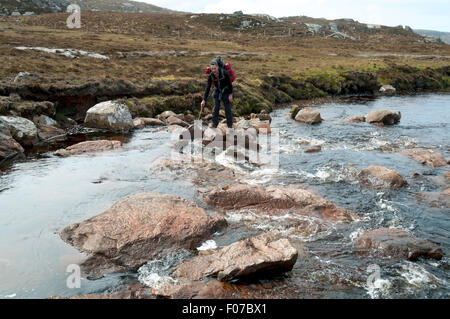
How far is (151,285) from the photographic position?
Result: 303 inches

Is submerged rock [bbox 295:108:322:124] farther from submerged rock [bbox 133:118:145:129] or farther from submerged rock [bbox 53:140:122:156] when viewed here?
submerged rock [bbox 53:140:122:156]

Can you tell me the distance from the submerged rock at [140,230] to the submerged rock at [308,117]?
16.8m

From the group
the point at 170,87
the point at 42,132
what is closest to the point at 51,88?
the point at 42,132

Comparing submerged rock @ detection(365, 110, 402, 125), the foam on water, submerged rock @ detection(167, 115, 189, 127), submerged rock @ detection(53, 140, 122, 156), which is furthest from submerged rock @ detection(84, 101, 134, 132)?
submerged rock @ detection(365, 110, 402, 125)

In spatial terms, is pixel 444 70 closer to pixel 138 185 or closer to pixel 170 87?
pixel 170 87

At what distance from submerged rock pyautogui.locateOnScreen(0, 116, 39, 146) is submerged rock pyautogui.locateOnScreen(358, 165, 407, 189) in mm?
14751

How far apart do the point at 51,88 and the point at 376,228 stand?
792 inches

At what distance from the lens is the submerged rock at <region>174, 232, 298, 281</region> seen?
7.70 meters

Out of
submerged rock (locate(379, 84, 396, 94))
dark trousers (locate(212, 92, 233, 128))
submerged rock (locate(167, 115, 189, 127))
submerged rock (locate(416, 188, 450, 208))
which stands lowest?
submerged rock (locate(416, 188, 450, 208))

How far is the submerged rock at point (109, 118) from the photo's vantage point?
21.2m

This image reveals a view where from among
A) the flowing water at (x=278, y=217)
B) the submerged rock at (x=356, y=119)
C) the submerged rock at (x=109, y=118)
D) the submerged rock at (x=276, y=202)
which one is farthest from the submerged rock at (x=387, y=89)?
the submerged rock at (x=276, y=202)

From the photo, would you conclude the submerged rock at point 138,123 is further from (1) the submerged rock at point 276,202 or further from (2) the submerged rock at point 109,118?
(1) the submerged rock at point 276,202

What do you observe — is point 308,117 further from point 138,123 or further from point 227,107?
point 138,123

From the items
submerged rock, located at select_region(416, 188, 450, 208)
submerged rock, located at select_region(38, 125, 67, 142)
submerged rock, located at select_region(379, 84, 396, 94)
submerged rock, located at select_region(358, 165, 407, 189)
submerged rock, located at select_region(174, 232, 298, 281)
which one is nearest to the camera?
submerged rock, located at select_region(174, 232, 298, 281)
